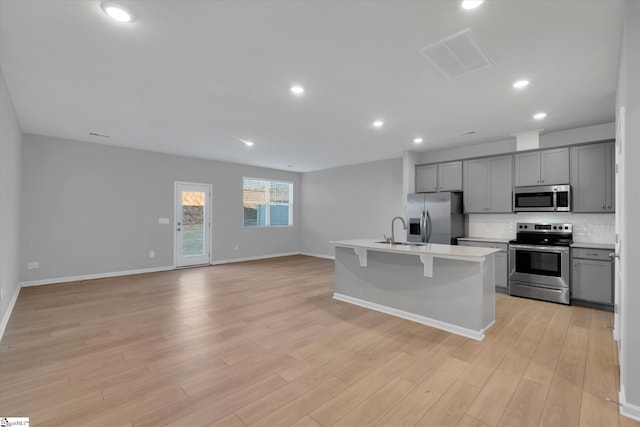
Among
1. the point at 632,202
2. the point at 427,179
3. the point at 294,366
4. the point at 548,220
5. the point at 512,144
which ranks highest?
the point at 512,144

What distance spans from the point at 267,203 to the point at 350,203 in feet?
8.26

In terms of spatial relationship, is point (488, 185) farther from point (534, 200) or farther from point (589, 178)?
point (589, 178)

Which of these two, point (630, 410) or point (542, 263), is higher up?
point (542, 263)

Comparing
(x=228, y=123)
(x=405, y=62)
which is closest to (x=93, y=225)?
(x=228, y=123)

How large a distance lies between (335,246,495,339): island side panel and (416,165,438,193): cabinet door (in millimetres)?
2702

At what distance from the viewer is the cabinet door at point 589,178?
4121 mm

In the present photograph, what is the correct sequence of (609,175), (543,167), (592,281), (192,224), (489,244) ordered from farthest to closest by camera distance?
(192,224), (489,244), (543,167), (609,175), (592,281)

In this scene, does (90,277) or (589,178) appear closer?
(589,178)

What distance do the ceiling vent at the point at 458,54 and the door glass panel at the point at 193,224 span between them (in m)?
6.14

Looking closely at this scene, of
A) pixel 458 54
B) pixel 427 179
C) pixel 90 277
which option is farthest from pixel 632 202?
pixel 90 277

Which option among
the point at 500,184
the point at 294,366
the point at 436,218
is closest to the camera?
the point at 294,366

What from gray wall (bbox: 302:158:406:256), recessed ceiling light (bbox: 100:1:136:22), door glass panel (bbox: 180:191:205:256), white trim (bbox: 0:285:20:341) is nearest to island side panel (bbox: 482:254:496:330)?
gray wall (bbox: 302:158:406:256)

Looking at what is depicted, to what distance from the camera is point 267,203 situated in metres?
8.74

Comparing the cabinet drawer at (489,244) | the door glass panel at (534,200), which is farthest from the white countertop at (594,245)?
the cabinet drawer at (489,244)
